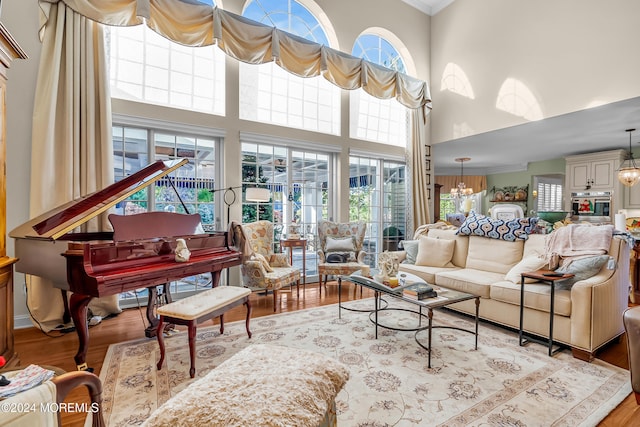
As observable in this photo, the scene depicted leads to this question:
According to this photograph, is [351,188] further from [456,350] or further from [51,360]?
[51,360]

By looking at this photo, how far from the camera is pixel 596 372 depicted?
212cm

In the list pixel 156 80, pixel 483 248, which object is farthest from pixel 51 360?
pixel 483 248

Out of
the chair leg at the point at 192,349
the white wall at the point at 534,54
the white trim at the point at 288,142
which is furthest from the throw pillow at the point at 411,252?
the chair leg at the point at 192,349

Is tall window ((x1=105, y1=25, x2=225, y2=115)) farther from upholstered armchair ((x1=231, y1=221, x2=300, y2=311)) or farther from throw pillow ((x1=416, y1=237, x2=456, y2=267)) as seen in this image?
throw pillow ((x1=416, y1=237, x2=456, y2=267))

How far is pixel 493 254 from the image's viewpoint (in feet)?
11.3

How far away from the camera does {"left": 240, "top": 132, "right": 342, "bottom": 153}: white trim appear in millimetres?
4152

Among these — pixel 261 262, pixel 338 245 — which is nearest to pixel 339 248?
pixel 338 245

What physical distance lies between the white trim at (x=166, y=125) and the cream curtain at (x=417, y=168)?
351cm

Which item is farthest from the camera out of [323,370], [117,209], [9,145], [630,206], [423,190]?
[630,206]

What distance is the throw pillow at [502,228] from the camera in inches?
132

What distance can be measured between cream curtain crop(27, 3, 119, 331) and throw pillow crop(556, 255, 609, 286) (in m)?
4.51

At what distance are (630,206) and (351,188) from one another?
→ 610cm

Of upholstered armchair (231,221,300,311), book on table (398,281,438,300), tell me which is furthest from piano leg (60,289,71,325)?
book on table (398,281,438,300)

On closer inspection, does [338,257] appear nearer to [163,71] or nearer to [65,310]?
[65,310]
